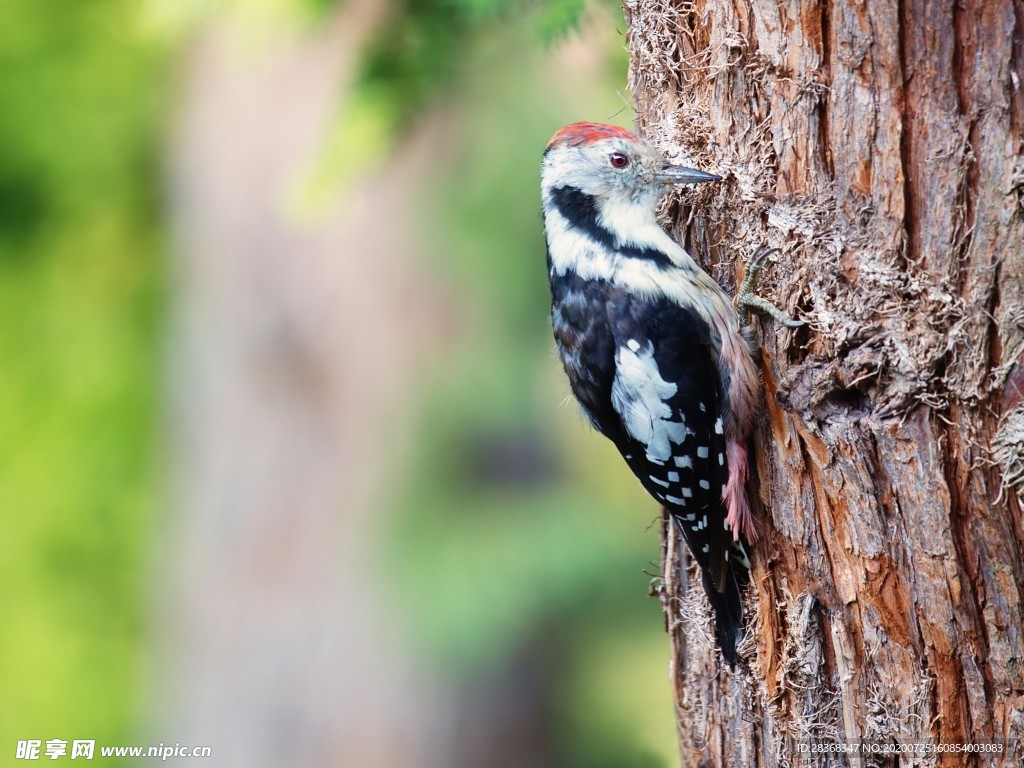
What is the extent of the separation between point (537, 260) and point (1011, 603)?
360 centimetres

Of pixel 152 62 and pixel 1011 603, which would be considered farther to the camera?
pixel 152 62

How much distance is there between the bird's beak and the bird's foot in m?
0.20

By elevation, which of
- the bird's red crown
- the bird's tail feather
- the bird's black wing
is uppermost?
the bird's red crown

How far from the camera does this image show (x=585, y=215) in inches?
94.4

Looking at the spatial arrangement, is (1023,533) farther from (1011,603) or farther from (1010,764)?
(1010,764)

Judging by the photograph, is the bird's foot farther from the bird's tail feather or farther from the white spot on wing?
the bird's tail feather

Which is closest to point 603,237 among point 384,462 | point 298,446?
point 384,462

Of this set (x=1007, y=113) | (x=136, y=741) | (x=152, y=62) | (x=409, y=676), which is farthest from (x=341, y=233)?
(x=136, y=741)

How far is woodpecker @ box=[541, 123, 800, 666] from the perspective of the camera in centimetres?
201

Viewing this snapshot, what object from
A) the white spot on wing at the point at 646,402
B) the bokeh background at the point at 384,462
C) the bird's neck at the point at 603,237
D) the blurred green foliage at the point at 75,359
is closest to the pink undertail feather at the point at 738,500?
the white spot on wing at the point at 646,402

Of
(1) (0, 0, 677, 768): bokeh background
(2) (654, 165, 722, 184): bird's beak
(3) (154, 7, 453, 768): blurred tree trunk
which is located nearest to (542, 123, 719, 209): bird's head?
(2) (654, 165, 722, 184): bird's beak

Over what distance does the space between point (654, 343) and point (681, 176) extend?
0.39 metres

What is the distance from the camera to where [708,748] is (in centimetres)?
211

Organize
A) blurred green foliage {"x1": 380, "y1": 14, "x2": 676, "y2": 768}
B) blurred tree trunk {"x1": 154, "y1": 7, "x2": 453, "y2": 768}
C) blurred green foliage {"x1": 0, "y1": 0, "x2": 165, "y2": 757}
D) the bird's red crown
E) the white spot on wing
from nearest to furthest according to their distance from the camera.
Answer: the white spot on wing, the bird's red crown, blurred green foliage {"x1": 380, "y1": 14, "x2": 676, "y2": 768}, blurred tree trunk {"x1": 154, "y1": 7, "x2": 453, "y2": 768}, blurred green foliage {"x1": 0, "y1": 0, "x2": 165, "y2": 757}
